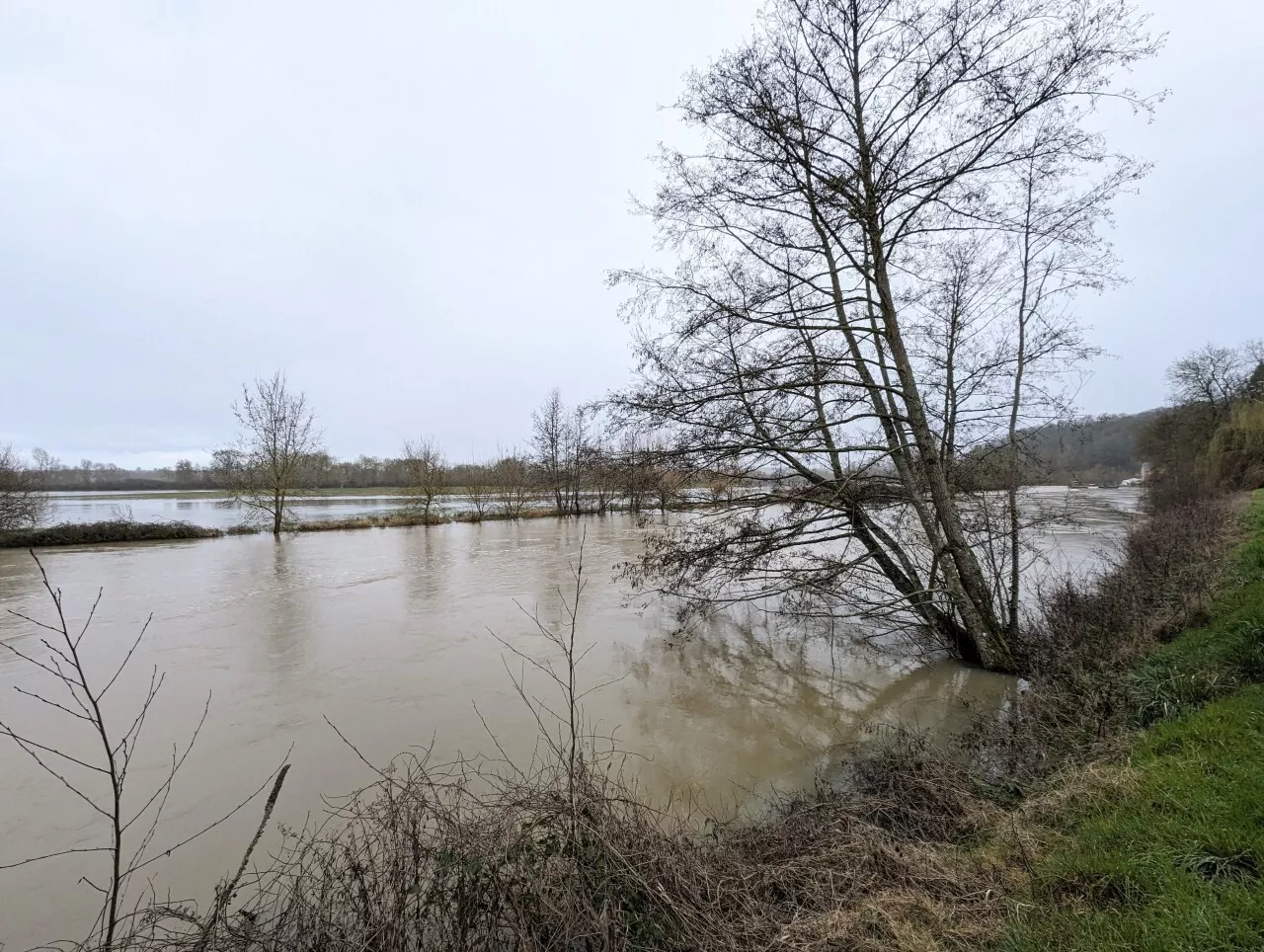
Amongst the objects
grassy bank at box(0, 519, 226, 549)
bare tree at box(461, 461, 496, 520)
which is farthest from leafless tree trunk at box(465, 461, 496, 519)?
grassy bank at box(0, 519, 226, 549)

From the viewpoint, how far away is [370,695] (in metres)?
5.33

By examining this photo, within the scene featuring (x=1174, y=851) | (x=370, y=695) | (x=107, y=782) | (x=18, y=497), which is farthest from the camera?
(x=18, y=497)

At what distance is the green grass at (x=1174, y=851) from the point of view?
1879mm

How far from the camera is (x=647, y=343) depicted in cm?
646

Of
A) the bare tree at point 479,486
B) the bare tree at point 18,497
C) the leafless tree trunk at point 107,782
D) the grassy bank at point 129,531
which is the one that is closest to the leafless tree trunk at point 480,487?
the bare tree at point 479,486

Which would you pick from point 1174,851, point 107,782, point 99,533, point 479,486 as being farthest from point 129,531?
point 1174,851

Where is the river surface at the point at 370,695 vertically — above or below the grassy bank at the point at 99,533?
below

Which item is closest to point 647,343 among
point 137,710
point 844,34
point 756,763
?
point 844,34

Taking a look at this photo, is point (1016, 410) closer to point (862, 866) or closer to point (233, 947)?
point (862, 866)

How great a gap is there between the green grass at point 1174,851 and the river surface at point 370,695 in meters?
1.82

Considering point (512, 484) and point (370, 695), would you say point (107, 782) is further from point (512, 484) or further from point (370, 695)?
point (512, 484)

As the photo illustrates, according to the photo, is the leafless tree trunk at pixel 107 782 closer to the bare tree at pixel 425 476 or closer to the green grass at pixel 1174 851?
the green grass at pixel 1174 851

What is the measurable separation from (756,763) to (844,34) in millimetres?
7433

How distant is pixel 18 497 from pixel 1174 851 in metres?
26.6
